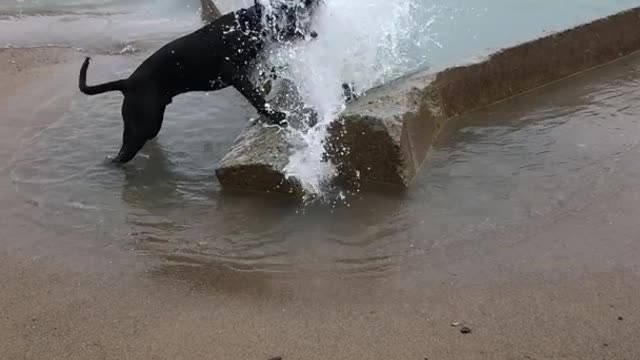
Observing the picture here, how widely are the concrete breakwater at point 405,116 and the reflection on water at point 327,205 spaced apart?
14cm

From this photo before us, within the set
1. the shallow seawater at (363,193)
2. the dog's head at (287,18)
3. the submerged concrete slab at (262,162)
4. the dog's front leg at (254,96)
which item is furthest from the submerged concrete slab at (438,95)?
the dog's head at (287,18)

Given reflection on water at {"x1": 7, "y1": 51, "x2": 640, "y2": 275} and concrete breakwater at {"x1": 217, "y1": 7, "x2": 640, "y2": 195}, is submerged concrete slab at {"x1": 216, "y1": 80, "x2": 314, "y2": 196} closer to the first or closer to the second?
concrete breakwater at {"x1": 217, "y1": 7, "x2": 640, "y2": 195}

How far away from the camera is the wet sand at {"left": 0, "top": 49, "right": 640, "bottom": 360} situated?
10.8 feet

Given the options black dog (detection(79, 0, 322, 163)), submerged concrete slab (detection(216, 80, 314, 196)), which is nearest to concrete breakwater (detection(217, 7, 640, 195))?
submerged concrete slab (detection(216, 80, 314, 196))

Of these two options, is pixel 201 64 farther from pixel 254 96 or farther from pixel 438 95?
pixel 438 95

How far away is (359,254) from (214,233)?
0.93 m

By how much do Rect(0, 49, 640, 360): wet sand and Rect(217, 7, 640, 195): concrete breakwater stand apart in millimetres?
973

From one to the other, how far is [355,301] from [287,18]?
2.60 m

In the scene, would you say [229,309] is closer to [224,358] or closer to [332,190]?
[224,358]

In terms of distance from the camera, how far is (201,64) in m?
5.57

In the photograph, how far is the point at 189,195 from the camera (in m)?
5.01

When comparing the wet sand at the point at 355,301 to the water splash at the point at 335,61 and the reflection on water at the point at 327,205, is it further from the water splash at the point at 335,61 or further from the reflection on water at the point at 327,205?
the water splash at the point at 335,61

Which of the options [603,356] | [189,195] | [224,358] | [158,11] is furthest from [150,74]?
[158,11]

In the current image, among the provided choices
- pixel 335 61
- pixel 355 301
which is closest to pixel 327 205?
pixel 355 301
